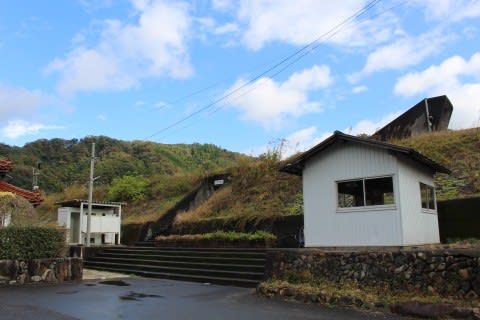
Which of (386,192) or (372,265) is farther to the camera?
(386,192)

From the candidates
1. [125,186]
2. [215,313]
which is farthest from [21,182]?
[215,313]

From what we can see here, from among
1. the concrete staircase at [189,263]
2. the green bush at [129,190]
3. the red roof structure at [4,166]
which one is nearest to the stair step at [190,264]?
the concrete staircase at [189,263]

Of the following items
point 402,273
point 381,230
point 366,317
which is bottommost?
point 366,317

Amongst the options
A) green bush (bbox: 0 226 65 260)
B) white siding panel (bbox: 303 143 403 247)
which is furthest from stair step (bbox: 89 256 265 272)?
green bush (bbox: 0 226 65 260)

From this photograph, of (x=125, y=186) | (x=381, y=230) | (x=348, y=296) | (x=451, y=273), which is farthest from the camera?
(x=125, y=186)

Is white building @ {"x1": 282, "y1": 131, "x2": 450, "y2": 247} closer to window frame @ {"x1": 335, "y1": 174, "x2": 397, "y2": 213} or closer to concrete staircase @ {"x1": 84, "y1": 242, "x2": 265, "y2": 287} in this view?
window frame @ {"x1": 335, "y1": 174, "x2": 397, "y2": 213}

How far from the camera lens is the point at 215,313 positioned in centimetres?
903

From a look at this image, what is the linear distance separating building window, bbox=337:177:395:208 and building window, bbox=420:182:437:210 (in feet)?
3.62

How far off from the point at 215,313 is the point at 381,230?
4.71 metres

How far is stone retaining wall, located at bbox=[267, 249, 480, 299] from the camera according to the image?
8812mm

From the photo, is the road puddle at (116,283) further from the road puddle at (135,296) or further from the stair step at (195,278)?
the road puddle at (135,296)

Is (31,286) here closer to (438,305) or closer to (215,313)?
(215,313)

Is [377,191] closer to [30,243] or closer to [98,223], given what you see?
[30,243]

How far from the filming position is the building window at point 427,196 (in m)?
12.9
